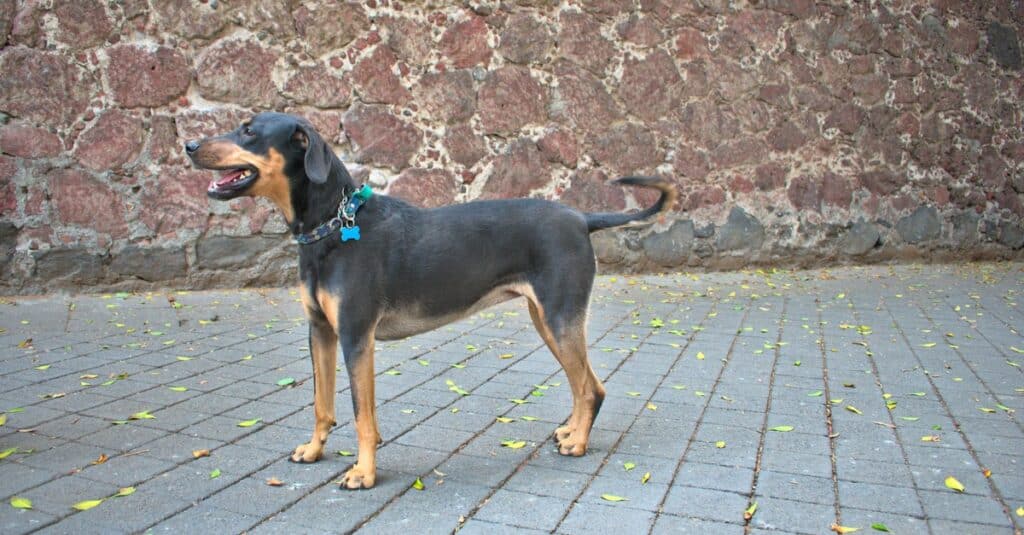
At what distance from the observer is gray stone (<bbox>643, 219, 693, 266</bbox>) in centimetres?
916

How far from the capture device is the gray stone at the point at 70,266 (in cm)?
708

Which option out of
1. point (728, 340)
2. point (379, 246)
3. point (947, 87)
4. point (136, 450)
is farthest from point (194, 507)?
point (947, 87)

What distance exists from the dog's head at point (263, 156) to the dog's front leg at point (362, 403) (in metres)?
0.71

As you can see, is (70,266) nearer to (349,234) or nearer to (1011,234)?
(349,234)

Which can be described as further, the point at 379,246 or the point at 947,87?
the point at 947,87

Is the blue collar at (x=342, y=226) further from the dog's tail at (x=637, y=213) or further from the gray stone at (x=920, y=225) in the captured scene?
the gray stone at (x=920, y=225)

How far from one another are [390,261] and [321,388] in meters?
0.71

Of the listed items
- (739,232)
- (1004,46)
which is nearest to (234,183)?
(739,232)

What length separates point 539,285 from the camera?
360 centimetres

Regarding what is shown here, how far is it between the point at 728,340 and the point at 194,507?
13.7ft

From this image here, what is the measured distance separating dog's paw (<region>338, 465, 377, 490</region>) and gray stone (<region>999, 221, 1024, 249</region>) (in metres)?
10.00

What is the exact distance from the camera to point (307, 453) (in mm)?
3559

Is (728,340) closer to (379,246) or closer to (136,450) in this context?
(379,246)

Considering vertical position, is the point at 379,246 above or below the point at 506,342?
above
